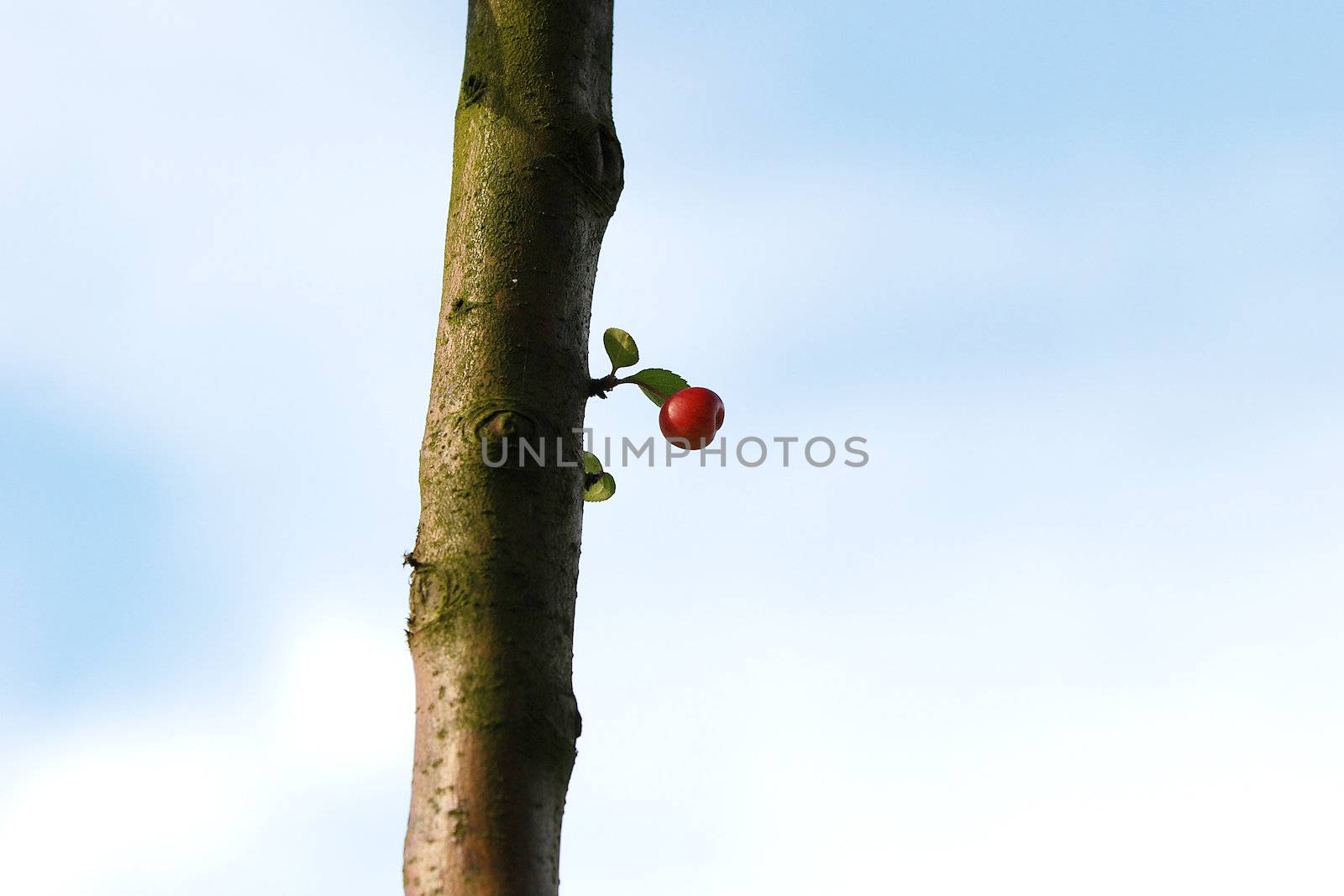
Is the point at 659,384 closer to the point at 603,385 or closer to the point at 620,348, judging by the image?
the point at 620,348

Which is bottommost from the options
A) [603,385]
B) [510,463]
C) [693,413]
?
[510,463]

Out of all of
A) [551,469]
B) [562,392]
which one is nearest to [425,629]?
[551,469]

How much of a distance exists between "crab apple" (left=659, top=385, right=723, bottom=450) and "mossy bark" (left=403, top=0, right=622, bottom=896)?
0.60 m

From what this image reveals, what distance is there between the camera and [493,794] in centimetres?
176

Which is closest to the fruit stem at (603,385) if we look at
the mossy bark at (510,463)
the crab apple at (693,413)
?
the mossy bark at (510,463)

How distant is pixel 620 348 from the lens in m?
2.72

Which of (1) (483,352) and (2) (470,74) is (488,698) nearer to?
(1) (483,352)

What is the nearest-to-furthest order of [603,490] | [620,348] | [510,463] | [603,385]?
[510,463], [603,385], [620,348], [603,490]

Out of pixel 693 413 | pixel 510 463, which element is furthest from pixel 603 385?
pixel 693 413

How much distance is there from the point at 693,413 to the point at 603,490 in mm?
271

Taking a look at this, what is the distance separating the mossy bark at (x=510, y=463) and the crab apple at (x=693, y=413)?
1.96ft

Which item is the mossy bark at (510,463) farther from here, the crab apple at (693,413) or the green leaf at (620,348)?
the crab apple at (693,413)

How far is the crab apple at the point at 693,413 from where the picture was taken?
2879 mm

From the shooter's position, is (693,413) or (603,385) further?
(693,413)
